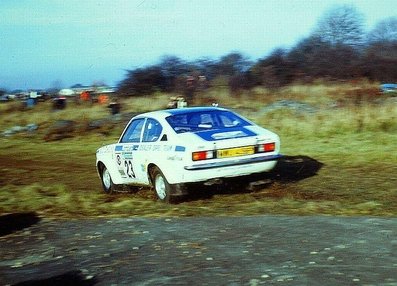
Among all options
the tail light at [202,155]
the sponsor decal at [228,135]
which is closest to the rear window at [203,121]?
the sponsor decal at [228,135]

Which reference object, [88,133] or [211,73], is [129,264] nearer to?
[88,133]

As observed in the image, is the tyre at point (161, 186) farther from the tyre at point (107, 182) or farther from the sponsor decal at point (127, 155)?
the tyre at point (107, 182)

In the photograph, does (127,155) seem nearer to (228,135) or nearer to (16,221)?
(228,135)

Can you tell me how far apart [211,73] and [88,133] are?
75.2ft

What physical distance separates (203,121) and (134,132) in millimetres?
1455

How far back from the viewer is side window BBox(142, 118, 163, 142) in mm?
10375

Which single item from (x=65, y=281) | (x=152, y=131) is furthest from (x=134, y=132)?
(x=65, y=281)

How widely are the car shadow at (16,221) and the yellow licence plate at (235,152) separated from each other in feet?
9.41

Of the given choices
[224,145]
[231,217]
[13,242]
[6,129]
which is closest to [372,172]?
[224,145]

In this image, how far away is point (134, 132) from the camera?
11.2m

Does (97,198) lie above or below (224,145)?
below

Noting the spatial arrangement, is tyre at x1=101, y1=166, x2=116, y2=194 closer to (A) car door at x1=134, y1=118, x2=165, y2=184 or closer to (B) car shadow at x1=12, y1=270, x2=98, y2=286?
(A) car door at x1=134, y1=118, x2=165, y2=184

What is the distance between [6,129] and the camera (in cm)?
3014

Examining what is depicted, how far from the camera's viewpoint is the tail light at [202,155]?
9.45m
